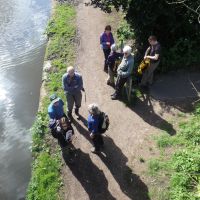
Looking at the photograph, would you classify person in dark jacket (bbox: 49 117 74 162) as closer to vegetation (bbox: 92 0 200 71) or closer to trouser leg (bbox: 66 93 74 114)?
trouser leg (bbox: 66 93 74 114)

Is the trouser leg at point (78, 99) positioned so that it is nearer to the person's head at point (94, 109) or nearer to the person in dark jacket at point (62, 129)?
the person in dark jacket at point (62, 129)

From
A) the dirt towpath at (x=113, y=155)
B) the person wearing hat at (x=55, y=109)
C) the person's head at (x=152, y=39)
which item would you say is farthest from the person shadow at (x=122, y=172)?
the person's head at (x=152, y=39)

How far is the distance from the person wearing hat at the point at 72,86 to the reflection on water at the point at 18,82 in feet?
6.97

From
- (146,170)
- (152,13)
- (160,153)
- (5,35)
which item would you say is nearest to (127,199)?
(146,170)

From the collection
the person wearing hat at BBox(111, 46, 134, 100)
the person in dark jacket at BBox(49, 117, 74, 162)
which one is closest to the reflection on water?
the person in dark jacket at BBox(49, 117, 74, 162)

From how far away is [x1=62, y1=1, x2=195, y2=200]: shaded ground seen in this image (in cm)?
930

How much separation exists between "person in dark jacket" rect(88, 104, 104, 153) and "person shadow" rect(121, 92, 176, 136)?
1890 mm

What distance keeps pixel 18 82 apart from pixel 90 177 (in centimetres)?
653

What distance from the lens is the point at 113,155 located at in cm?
1012

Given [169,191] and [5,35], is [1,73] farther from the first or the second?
[169,191]

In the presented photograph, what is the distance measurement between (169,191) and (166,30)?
6.22m

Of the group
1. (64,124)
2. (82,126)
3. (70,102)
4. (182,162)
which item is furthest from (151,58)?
(64,124)

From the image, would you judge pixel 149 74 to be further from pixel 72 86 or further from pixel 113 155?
pixel 113 155

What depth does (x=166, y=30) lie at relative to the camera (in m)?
12.9
